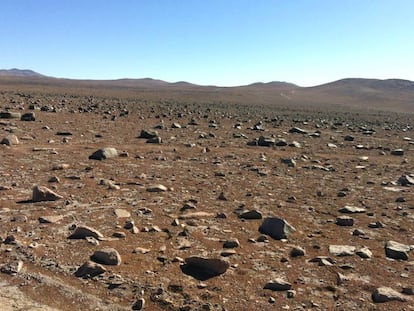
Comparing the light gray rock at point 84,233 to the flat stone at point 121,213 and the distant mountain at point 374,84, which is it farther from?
the distant mountain at point 374,84

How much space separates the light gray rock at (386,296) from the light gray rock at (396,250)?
1.24 meters

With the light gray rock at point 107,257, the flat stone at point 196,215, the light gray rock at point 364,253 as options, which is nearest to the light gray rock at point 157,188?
the flat stone at point 196,215

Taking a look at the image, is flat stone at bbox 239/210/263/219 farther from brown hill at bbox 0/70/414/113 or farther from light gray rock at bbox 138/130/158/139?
brown hill at bbox 0/70/414/113

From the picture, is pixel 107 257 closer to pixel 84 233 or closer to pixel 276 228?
pixel 84 233

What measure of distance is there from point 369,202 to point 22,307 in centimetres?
702

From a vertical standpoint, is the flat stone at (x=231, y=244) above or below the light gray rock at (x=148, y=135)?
below

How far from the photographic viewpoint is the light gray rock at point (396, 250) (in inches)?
265

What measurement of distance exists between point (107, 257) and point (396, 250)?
3.90 metres

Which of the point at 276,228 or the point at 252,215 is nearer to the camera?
the point at 276,228

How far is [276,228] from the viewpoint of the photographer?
7363mm

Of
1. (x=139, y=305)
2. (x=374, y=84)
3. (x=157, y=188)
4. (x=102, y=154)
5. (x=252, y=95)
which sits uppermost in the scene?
(x=374, y=84)

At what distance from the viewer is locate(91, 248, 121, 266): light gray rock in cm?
593

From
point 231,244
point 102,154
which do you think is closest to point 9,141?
point 102,154

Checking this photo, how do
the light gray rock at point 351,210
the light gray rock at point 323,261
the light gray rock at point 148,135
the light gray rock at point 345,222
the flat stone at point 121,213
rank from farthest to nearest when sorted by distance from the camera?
1. the light gray rock at point 148,135
2. the light gray rock at point 351,210
3. the light gray rock at point 345,222
4. the flat stone at point 121,213
5. the light gray rock at point 323,261
